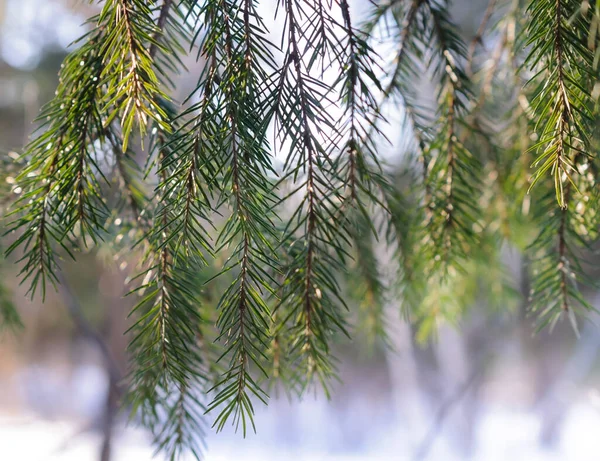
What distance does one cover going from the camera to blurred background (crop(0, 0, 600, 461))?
1791 mm

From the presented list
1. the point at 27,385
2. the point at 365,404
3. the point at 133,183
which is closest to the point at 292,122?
the point at 133,183

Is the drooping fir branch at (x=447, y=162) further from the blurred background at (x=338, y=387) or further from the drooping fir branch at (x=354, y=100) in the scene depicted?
the blurred background at (x=338, y=387)

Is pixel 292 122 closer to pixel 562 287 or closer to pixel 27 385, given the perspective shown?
pixel 562 287

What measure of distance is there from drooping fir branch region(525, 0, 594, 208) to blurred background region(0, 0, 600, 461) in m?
1.18

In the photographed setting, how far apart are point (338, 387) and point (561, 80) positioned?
343 centimetres

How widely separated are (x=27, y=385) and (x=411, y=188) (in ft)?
13.7

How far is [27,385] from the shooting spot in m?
3.86

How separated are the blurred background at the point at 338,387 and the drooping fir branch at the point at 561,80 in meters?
1.18

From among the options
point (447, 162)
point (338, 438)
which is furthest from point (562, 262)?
point (338, 438)

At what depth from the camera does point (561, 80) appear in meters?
0.30

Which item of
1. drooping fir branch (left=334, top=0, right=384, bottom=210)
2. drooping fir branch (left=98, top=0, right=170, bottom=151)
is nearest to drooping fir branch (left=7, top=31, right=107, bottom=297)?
drooping fir branch (left=98, top=0, right=170, bottom=151)

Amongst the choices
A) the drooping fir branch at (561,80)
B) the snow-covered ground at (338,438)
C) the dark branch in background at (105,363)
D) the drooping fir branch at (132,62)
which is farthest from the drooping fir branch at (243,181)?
the snow-covered ground at (338,438)

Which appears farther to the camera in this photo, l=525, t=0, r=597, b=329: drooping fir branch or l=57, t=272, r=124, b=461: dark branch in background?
l=57, t=272, r=124, b=461: dark branch in background

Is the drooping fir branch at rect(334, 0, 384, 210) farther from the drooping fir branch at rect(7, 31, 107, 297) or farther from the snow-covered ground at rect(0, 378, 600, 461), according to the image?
the snow-covered ground at rect(0, 378, 600, 461)
